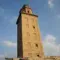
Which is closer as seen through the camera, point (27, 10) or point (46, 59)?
point (46, 59)

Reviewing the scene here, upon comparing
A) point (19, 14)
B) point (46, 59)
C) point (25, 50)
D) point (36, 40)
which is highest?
point (19, 14)

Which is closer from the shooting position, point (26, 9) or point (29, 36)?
point (29, 36)

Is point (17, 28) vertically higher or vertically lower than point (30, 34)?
higher

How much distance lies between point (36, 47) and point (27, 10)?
11.7m

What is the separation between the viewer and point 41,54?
40469 mm

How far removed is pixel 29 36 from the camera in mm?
40781

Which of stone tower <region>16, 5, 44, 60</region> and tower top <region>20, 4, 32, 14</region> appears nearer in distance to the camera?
stone tower <region>16, 5, 44, 60</region>

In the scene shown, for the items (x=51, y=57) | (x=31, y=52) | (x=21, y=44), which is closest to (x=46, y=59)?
(x=51, y=57)

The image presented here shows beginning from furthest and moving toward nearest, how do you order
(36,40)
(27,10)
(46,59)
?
(27,10)
(36,40)
(46,59)

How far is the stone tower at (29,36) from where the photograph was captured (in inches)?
1543

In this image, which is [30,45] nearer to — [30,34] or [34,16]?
[30,34]

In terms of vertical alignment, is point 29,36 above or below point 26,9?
below

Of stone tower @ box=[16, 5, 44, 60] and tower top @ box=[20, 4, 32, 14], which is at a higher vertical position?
tower top @ box=[20, 4, 32, 14]

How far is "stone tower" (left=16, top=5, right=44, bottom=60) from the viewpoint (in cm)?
3919
